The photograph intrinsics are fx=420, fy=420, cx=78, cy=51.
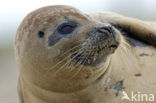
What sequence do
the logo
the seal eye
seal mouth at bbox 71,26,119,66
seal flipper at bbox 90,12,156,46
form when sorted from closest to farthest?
seal mouth at bbox 71,26,119,66
the seal eye
the logo
seal flipper at bbox 90,12,156,46

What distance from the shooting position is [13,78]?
43.1 feet

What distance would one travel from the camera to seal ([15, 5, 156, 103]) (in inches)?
194

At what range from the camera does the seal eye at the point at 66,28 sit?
16.6ft

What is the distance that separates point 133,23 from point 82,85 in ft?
5.31

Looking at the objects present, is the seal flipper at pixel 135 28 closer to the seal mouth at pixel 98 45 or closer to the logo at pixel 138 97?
the logo at pixel 138 97

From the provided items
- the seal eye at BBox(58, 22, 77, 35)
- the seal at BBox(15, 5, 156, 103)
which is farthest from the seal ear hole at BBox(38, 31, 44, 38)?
the seal eye at BBox(58, 22, 77, 35)

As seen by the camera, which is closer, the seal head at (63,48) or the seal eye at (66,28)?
the seal head at (63,48)

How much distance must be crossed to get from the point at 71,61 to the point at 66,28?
1.36ft

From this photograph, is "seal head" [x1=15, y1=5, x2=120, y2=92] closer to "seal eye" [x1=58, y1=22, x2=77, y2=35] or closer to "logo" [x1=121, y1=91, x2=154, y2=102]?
"seal eye" [x1=58, y1=22, x2=77, y2=35]

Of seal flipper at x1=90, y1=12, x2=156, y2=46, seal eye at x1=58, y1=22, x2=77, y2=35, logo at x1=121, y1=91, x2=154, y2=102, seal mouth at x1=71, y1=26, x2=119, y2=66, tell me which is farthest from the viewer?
seal flipper at x1=90, y1=12, x2=156, y2=46

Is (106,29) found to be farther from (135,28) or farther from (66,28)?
(135,28)

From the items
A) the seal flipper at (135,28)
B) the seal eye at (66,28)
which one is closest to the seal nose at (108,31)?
the seal eye at (66,28)

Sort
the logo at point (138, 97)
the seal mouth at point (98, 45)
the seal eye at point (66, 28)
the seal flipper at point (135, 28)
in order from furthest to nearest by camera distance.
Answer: the seal flipper at point (135, 28) < the logo at point (138, 97) < the seal eye at point (66, 28) < the seal mouth at point (98, 45)

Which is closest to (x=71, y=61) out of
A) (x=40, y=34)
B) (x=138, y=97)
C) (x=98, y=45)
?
(x=98, y=45)
